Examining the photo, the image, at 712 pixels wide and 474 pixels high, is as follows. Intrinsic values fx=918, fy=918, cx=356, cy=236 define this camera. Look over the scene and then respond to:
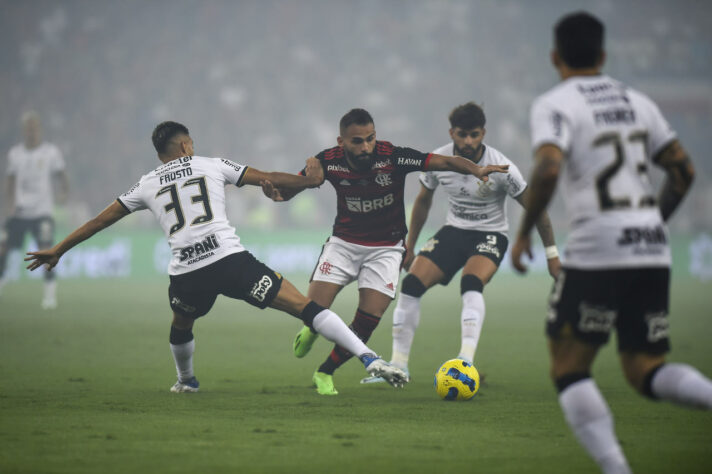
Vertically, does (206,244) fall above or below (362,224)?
below

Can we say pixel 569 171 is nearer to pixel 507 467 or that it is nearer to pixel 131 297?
pixel 507 467

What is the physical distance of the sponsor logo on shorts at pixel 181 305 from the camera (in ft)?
22.5

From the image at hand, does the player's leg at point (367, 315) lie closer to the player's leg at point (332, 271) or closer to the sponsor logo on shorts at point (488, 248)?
the player's leg at point (332, 271)

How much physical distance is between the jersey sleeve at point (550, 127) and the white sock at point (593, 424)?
1.04 metres

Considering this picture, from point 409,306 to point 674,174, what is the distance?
413 cm

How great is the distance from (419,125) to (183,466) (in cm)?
3053

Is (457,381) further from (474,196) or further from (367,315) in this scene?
(474,196)

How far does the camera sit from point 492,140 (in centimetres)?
3334

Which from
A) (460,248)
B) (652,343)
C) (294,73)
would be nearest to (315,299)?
(460,248)

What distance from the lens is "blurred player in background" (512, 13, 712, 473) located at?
12.9 feet

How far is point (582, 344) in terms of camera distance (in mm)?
3988

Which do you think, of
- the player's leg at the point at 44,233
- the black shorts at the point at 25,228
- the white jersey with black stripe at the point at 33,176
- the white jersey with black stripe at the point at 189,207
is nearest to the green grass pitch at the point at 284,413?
the white jersey with black stripe at the point at 189,207

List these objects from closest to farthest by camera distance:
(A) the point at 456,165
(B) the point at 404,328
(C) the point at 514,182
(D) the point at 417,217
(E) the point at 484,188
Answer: (A) the point at 456,165 → (C) the point at 514,182 → (B) the point at 404,328 → (E) the point at 484,188 → (D) the point at 417,217

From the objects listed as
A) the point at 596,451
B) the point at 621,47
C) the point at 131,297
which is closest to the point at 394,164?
the point at 596,451
